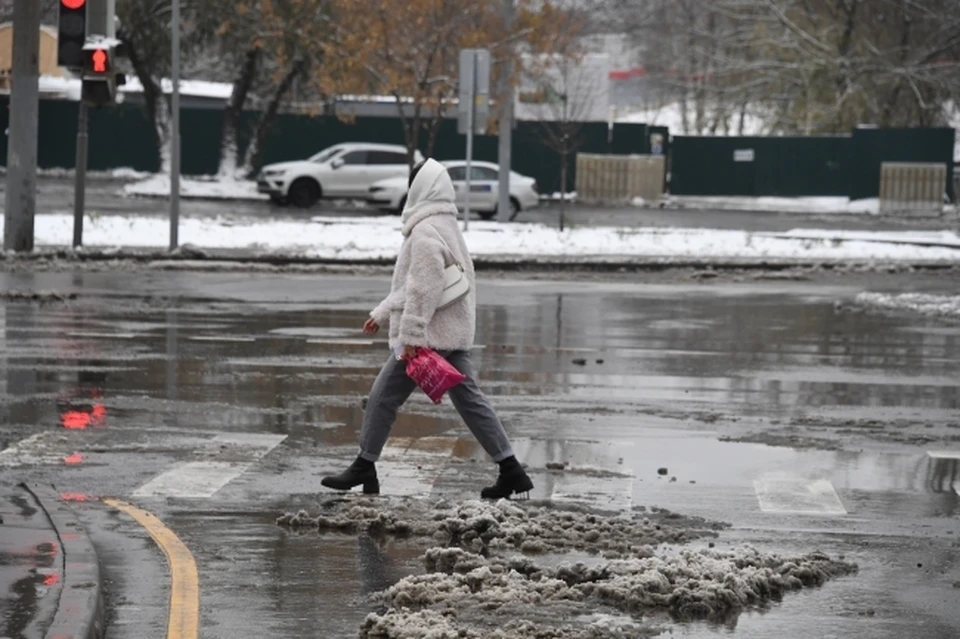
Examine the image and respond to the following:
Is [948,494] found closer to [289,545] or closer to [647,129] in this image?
[289,545]

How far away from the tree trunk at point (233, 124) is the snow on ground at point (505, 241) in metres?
16.1

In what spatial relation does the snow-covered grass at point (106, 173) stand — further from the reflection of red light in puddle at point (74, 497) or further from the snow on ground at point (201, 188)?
the reflection of red light in puddle at point (74, 497)

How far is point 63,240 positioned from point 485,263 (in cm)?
678

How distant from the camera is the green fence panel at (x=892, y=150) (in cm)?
4984

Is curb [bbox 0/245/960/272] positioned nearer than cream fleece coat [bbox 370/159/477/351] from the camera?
No

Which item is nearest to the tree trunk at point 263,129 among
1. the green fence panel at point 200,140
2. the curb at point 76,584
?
Result: the green fence panel at point 200,140

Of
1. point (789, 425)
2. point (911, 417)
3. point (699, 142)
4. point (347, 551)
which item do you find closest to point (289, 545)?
point (347, 551)

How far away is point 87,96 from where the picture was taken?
24.8 meters

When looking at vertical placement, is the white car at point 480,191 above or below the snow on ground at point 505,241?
above

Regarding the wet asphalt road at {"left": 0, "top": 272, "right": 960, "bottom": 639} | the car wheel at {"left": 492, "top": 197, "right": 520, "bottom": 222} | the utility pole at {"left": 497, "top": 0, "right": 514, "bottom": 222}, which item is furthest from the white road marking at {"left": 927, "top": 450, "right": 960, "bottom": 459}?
the car wheel at {"left": 492, "top": 197, "right": 520, "bottom": 222}

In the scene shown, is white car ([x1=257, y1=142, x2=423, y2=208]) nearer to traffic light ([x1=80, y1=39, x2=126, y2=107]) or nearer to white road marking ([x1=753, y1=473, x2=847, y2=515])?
traffic light ([x1=80, y1=39, x2=126, y2=107])

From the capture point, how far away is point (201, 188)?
4734 cm

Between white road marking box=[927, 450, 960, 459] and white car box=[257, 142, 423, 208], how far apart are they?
33.3m

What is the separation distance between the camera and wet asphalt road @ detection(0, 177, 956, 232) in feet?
126
